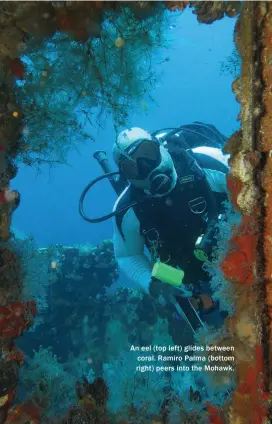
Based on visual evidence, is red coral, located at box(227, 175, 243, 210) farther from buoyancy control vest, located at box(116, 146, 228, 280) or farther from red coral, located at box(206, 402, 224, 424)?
buoyancy control vest, located at box(116, 146, 228, 280)

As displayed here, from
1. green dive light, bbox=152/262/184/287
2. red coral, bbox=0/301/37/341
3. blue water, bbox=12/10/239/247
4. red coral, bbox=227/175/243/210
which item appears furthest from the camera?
blue water, bbox=12/10/239/247

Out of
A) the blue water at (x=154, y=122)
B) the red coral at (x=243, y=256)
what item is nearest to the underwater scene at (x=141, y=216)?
the red coral at (x=243, y=256)

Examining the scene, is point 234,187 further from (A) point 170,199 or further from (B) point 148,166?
(A) point 170,199

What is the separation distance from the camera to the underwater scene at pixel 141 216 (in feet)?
7.07

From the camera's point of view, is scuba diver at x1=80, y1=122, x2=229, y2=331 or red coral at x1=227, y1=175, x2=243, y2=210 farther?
scuba diver at x1=80, y1=122, x2=229, y2=331

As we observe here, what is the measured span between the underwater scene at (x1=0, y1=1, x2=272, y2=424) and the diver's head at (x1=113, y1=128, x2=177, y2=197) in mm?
21

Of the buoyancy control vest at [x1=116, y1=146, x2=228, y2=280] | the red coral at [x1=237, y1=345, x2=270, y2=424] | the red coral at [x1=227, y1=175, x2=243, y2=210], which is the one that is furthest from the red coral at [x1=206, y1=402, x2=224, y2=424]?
the buoyancy control vest at [x1=116, y1=146, x2=228, y2=280]

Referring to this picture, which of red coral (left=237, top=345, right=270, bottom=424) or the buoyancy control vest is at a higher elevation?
the buoyancy control vest

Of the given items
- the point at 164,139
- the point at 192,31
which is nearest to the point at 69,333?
the point at 164,139

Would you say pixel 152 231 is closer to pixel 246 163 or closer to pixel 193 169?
pixel 193 169

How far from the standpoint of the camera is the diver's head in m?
5.16

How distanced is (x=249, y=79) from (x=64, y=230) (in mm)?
88070

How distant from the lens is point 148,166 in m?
5.18

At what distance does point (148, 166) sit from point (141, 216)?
0.99 metres
